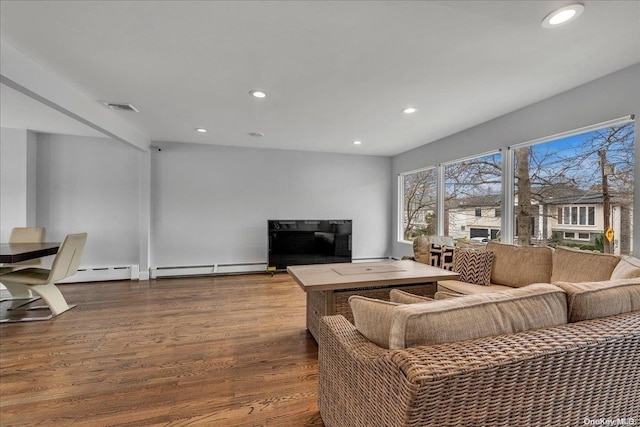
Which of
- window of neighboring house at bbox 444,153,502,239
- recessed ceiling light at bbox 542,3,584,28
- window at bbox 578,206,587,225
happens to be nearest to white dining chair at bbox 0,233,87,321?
recessed ceiling light at bbox 542,3,584,28

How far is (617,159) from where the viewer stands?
2.45 metres

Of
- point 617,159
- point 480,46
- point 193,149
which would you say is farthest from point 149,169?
point 617,159

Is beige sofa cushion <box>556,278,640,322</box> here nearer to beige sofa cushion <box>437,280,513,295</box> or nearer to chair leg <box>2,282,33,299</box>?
beige sofa cushion <box>437,280,513,295</box>

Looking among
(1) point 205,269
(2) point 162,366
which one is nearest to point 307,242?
(1) point 205,269

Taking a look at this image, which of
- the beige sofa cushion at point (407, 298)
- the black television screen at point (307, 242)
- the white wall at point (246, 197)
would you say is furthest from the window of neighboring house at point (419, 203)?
the beige sofa cushion at point (407, 298)

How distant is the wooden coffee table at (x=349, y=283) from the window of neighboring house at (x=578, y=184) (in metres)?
1.45

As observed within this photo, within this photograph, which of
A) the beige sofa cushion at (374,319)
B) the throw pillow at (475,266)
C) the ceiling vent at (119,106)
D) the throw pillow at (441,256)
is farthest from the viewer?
the throw pillow at (441,256)

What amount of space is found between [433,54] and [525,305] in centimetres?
185

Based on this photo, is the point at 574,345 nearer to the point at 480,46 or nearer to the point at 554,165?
the point at 480,46

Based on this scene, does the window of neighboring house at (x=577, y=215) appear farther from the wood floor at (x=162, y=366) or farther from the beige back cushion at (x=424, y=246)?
the wood floor at (x=162, y=366)

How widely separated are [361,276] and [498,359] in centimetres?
156

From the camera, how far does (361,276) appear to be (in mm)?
2381

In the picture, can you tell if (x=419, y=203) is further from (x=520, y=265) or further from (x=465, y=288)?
(x=465, y=288)

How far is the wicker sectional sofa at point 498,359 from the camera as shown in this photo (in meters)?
0.81
